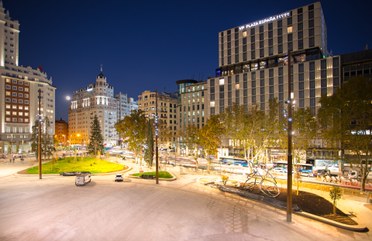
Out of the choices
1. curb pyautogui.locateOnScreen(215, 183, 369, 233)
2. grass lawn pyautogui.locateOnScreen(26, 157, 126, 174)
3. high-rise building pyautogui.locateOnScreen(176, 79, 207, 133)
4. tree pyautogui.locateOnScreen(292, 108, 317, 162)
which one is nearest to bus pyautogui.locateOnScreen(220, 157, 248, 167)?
tree pyautogui.locateOnScreen(292, 108, 317, 162)

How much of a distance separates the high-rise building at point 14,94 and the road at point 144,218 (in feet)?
296

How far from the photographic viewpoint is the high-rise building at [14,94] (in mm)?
99256

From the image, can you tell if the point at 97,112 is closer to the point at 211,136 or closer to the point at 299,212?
the point at 211,136

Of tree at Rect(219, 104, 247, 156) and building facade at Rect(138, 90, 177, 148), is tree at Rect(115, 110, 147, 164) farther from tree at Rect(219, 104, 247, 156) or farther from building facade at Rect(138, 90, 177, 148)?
building facade at Rect(138, 90, 177, 148)

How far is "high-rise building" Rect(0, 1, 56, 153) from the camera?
9926 centimetres

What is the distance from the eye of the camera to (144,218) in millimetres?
18312

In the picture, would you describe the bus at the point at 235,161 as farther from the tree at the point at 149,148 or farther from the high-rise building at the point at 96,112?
the high-rise building at the point at 96,112

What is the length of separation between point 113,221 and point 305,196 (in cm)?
2019

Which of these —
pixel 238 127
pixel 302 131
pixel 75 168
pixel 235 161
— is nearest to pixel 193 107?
pixel 235 161

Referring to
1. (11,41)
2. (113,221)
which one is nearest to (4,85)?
(11,41)

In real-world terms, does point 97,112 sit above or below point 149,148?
above

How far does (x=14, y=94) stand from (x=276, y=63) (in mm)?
108190

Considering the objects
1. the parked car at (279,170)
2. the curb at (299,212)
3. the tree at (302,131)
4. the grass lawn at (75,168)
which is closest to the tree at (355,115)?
the tree at (302,131)

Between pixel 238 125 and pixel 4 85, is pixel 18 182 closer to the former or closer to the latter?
pixel 238 125
